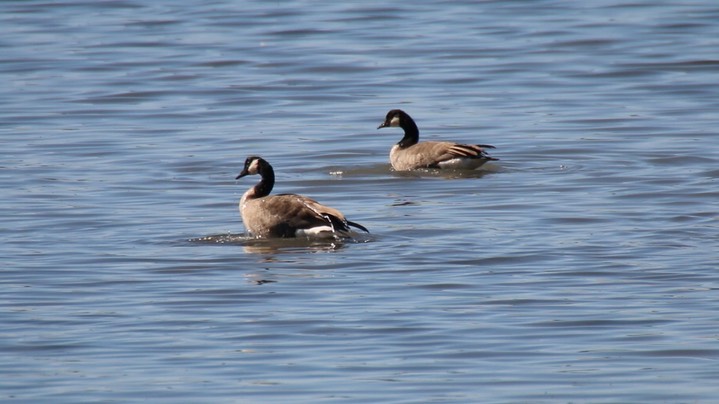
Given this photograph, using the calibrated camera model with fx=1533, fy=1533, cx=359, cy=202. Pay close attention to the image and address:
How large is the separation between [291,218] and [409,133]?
5.66 meters

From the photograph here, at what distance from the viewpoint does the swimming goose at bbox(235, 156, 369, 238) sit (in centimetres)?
1328

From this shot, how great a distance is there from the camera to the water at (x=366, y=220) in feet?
29.7

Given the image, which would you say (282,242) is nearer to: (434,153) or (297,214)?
(297,214)

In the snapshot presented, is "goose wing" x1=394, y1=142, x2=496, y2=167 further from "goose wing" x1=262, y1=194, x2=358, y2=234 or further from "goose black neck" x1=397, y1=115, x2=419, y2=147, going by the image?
"goose wing" x1=262, y1=194, x2=358, y2=234

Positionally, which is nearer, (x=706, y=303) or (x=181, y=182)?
(x=706, y=303)

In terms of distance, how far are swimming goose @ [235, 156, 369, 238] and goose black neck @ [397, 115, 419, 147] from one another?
203 inches

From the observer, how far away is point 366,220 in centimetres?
1461

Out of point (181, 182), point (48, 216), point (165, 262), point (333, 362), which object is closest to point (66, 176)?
point (181, 182)

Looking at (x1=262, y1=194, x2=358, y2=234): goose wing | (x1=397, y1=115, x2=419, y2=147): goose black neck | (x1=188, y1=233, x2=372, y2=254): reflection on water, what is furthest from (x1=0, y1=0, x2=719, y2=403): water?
(x1=397, y1=115, x2=419, y2=147): goose black neck

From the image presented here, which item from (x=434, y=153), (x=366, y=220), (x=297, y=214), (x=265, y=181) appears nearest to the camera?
(x=297, y=214)

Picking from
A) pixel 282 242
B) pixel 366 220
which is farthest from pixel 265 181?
pixel 366 220

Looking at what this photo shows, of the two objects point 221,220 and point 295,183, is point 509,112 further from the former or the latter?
point 221,220

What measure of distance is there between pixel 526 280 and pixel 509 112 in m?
11.0

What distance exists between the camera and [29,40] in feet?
104
